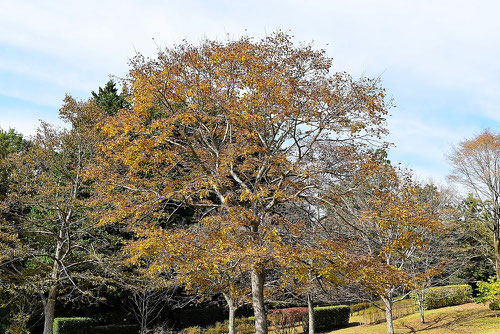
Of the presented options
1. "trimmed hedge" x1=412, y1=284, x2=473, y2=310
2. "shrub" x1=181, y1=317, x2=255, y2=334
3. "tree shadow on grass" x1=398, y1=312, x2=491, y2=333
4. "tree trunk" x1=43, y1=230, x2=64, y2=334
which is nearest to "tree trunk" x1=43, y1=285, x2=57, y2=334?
"tree trunk" x1=43, y1=230, x2=64, y2=334

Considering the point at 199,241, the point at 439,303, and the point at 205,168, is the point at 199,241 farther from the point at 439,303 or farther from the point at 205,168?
the point at 439,303

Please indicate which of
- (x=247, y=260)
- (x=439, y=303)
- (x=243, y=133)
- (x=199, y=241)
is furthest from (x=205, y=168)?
(x=439, y=303)

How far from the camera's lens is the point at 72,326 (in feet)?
56.6

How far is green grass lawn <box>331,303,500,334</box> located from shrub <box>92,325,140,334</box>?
10.8 metres

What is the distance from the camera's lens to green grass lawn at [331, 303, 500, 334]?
16.8 m

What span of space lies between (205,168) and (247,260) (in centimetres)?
328

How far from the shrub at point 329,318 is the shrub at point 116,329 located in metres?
9.36

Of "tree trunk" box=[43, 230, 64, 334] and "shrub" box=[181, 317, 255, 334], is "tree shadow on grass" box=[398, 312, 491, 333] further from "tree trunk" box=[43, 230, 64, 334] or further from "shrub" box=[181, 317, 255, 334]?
"tree trunk" box=[43, 230, 64, 334]

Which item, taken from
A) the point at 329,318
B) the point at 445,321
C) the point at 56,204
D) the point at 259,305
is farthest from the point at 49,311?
the point at 445,321

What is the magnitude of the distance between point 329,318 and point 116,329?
12177 millimetres

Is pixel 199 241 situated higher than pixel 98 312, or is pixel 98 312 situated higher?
pixel 199 241

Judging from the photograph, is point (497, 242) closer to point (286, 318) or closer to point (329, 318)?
point (329, 318)

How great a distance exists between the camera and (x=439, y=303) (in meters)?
23.2

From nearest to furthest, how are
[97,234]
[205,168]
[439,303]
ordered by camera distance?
[205,168], [97,234], [439,303]
